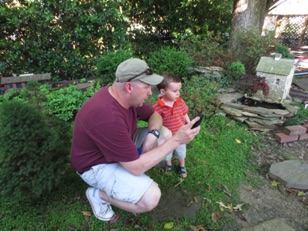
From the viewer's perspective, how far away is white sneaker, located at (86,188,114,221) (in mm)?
2303

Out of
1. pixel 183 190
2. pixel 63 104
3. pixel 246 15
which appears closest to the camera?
pixel 183 190

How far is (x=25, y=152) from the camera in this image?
1994mm

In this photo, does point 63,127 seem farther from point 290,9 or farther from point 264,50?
point 290,9

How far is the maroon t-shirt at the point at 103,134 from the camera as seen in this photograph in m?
1.86

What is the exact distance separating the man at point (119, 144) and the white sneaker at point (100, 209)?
0.12 metres

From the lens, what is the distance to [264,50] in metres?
6.01

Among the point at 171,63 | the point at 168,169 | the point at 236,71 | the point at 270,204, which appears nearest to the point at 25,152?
the point at 168,169

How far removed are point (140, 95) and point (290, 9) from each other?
21465mm

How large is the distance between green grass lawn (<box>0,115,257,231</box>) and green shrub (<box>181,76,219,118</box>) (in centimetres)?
66

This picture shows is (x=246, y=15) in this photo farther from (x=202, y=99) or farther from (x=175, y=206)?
(x=175, y=206)

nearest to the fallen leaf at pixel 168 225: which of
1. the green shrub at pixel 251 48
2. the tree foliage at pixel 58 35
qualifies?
the tree foliage at pixel 58 35

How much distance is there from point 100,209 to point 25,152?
0.91 metres

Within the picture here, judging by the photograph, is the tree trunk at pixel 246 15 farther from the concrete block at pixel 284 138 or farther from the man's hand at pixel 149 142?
the man's hand at pixel 149 142

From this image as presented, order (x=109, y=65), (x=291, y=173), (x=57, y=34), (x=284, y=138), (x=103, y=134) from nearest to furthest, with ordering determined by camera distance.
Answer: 1. (x=103, y=134)
2. (x=291, y=173)
3. (x=284, y=138)
4. (x=109, y=65)
5. (x=57, y=34)
